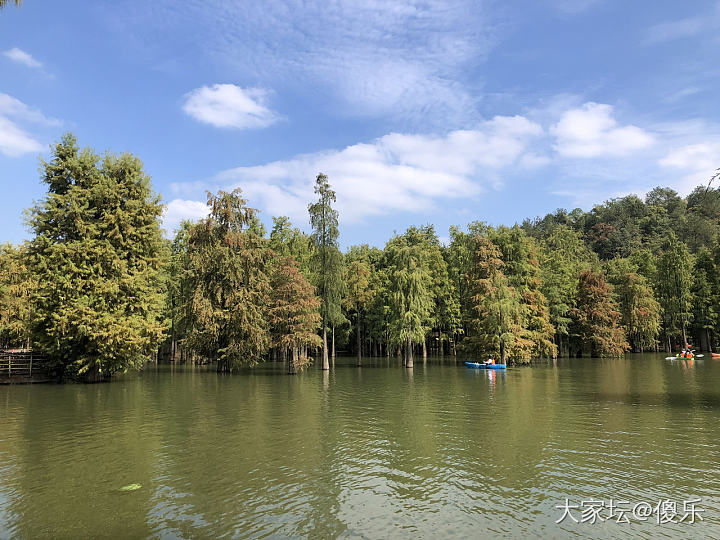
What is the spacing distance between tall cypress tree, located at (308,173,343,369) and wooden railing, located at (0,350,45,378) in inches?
1073

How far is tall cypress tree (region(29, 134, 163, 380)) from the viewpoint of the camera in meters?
35.8

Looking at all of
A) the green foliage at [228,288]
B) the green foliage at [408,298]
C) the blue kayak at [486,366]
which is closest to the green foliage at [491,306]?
the blue kayak at [486,366]

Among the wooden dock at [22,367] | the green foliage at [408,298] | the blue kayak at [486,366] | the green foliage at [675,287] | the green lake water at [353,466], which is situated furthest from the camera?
the green foliage at [675,287]

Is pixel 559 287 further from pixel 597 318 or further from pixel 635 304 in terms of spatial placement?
pixel 635 304

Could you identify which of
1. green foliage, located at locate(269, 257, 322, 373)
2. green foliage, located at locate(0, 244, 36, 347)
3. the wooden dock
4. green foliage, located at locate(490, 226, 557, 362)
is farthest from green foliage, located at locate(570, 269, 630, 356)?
green foliage, located at locate(0, 244, 36, 347)

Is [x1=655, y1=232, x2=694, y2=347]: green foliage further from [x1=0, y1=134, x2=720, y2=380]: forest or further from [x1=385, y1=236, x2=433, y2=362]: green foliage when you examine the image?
[x1=385, y1=236, x2=433, y2=362]: green foliage

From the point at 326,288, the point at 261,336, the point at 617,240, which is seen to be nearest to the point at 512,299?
the point at 326,288

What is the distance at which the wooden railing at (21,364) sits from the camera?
38344 millimetres

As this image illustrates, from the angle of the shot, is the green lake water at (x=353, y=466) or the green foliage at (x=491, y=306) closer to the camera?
the green lake water at (x=353, y=466)

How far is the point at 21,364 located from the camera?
127 ft

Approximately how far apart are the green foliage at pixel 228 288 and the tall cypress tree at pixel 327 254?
7481 millimetres

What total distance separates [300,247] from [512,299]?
36467 mm

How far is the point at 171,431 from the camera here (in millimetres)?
18922

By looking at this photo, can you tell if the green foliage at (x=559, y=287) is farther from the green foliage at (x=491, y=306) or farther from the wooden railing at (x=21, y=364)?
the wooden railing at (x=21, y=364)
